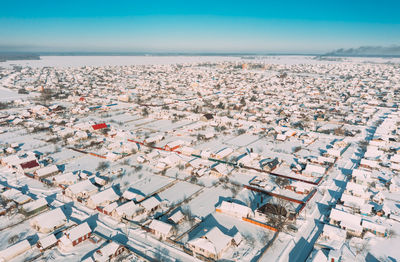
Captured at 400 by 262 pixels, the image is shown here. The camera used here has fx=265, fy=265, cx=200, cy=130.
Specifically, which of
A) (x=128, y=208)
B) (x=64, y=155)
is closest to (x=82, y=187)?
(x=128, y=208)

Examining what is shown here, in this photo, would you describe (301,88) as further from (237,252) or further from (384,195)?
(237,252)

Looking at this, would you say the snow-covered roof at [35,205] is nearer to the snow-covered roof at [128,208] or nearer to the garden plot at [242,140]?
the snow-covered roof at [128,208]

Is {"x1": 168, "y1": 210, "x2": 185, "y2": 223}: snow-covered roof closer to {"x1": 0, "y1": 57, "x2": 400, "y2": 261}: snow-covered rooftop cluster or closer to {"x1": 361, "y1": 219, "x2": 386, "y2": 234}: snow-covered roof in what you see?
{"x1": 0, "y1": 57, "x2": 400, "y2": 261}: snow-covered rooftop cluster

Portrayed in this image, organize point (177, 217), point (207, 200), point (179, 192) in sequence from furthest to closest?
point (179, 192)
point (207, 200)
point (177, 217)

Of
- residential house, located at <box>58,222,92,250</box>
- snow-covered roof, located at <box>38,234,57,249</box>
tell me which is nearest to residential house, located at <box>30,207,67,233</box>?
snow-covered roof, located at <box>38,234,57,249</box>

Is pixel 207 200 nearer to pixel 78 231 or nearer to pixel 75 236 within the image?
pixel 78 231

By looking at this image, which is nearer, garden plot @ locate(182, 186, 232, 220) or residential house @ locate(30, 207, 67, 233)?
residential house @ locate(30, 207, 67, 233)

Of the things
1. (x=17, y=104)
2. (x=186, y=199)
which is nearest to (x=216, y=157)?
(x=186, y=199)

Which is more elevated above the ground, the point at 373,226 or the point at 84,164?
the point at 373,226

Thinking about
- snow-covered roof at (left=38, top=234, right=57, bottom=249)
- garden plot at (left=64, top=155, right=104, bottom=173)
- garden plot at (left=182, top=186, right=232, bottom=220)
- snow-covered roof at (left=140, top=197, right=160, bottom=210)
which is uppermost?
snow-covered roof at (left=140, top=197, right=160, bottom=210)

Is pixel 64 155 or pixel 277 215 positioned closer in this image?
pixel 277 215

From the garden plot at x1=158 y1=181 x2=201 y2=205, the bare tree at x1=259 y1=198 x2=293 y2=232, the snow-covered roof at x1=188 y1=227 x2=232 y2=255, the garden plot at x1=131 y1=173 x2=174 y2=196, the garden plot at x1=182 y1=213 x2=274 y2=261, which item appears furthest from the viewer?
the garden plot at x1=131 y1=173 x2=174 y2=196
